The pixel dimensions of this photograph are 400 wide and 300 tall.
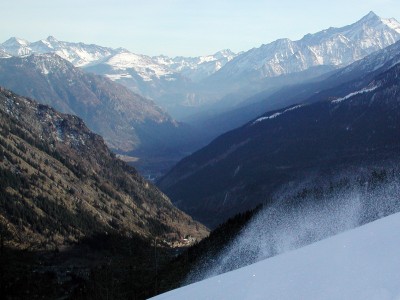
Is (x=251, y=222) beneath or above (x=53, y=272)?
above

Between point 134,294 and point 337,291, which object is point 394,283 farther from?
point 134,294

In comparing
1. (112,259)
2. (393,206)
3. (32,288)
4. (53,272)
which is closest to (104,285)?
(32,288)

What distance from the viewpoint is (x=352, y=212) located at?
69.5 meters

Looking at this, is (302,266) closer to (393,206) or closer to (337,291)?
(337,291)

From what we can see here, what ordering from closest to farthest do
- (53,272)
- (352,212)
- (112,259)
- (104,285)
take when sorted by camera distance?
1. (352,212)
2. (104,285)
3. (53,272)
4. (112,259)

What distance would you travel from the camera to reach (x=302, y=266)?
2055cm

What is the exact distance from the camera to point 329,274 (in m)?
18.7

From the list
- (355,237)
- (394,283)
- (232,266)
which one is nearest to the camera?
(394,283)

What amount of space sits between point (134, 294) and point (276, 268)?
86.3 m

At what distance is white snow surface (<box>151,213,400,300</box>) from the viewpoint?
16859 millimetres

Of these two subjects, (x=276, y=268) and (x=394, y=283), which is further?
(x=276, y=268)

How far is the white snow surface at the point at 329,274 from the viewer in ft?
55.3

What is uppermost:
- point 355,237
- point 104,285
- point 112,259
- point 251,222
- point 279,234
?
point 355,237

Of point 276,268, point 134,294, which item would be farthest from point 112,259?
point 276,268
